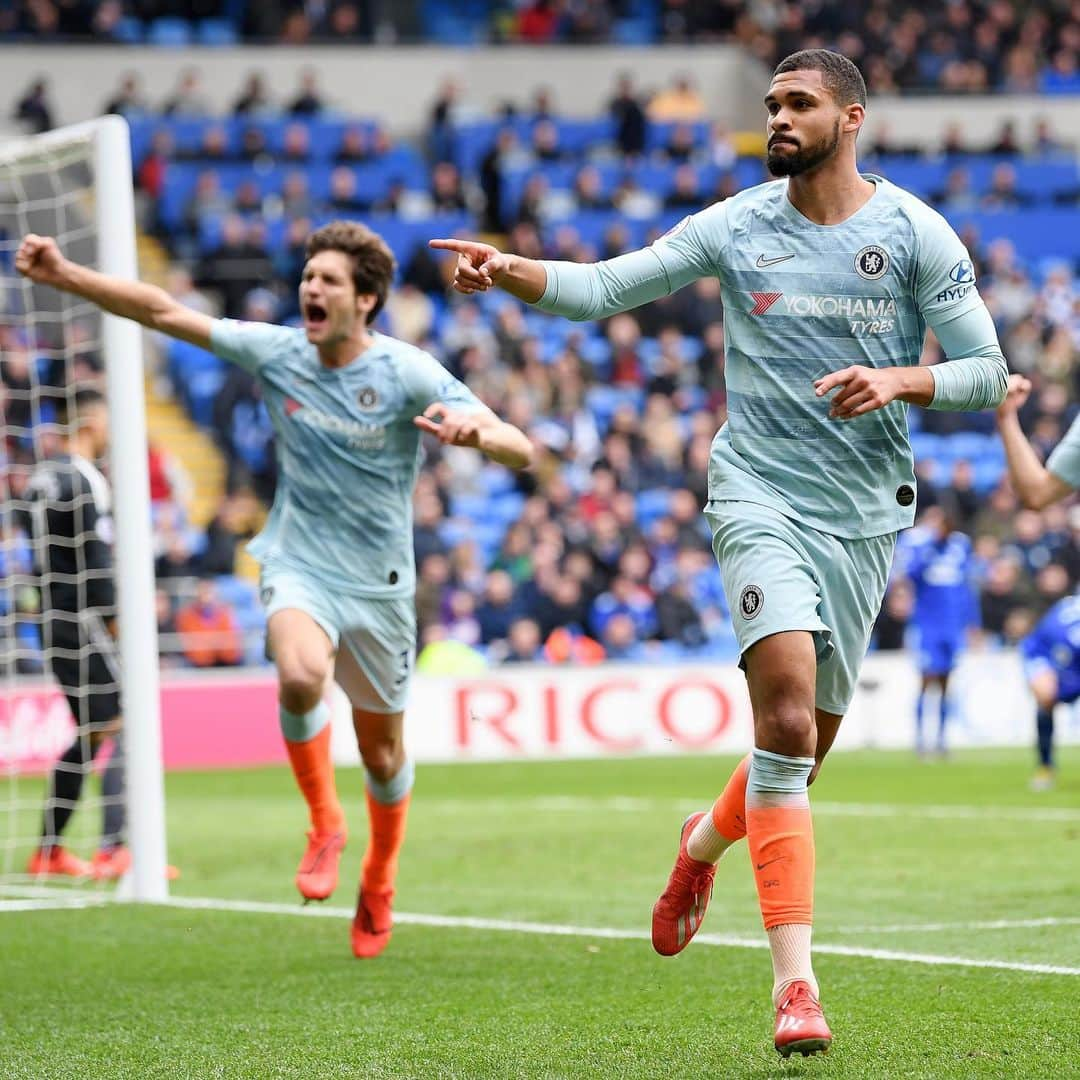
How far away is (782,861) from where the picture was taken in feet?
17.3

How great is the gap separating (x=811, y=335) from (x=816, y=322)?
4cm

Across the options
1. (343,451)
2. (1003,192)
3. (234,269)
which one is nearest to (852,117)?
(343,451)

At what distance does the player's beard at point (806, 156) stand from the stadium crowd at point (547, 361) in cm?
1335

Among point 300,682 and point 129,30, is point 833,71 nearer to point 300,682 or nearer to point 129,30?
point 300,682

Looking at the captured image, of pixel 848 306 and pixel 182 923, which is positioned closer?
pixel 848 306

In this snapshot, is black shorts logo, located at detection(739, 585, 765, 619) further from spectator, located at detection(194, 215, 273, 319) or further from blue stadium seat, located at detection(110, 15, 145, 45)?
blue stadium seat, located at detection(110, 15, 145, 45)

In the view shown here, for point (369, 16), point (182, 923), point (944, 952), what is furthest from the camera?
point (369, 16)

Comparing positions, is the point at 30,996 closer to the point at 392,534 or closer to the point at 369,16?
the point at 392,534

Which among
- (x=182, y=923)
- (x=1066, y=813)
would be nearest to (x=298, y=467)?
(x=182, y=923)

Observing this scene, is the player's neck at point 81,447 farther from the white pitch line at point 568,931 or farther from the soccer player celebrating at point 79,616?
the white pitch line at point 568,931

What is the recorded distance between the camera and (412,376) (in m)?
7.39

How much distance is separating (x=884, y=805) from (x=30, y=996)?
8.09 meters

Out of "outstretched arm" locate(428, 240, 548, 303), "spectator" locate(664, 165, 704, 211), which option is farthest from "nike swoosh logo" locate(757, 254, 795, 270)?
"spectator" locate(664, 165, 704, 211)

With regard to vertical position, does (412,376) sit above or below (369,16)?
below
